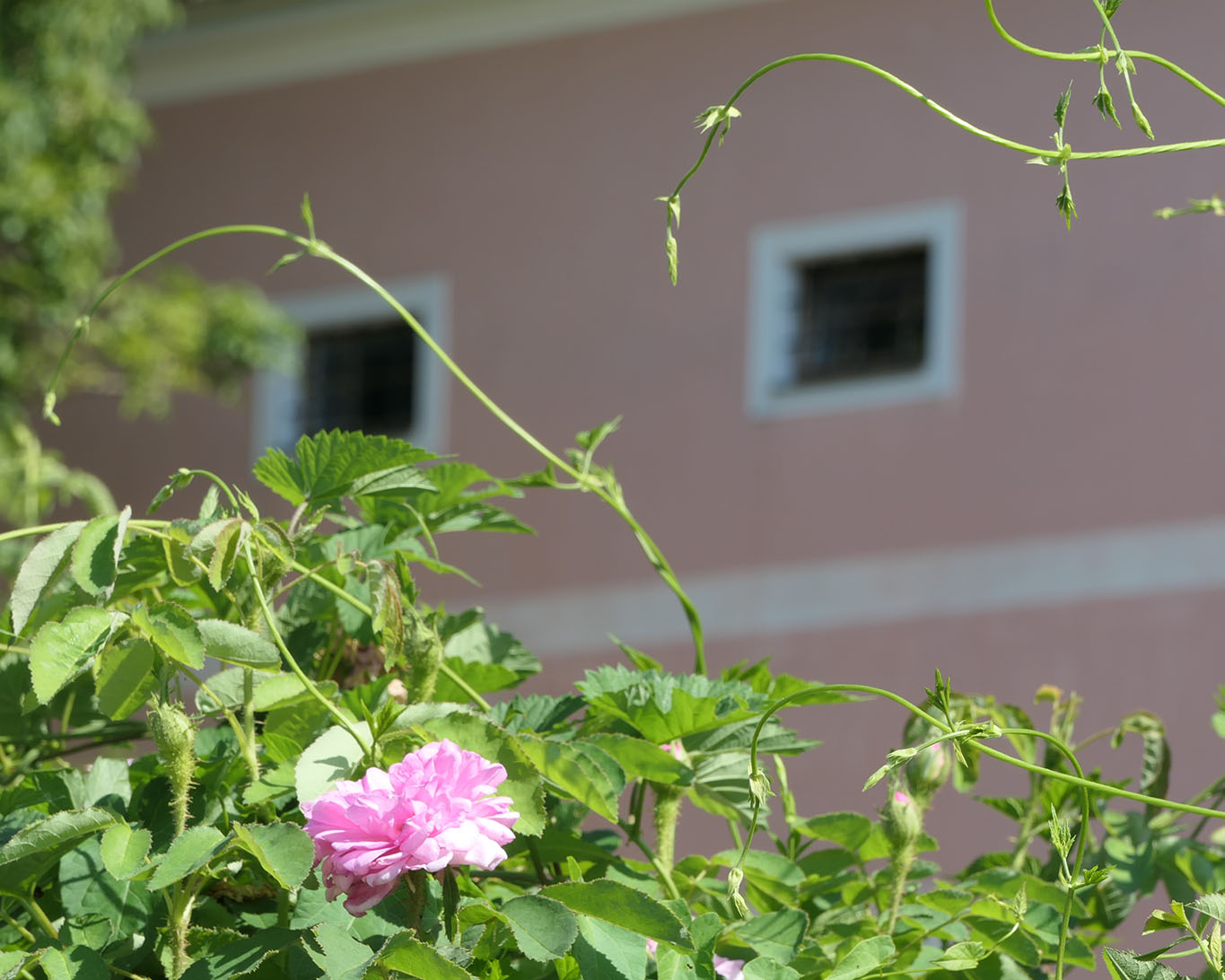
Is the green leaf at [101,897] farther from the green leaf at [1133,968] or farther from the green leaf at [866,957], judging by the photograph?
the green leaf at [1133,968]

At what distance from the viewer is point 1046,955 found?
1.14 metres

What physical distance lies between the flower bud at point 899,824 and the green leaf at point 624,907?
0.22 m

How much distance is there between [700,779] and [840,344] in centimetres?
728

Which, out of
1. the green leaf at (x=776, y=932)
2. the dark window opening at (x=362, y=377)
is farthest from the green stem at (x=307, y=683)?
the dark window opening at (x=362, y=377)

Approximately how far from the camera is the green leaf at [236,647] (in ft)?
3.34

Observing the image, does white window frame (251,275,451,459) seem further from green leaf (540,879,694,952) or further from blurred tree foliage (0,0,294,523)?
green leaf (540,879,694,952)

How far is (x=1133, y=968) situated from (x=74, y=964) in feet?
1.70

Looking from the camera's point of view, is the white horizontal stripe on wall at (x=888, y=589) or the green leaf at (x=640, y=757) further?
the white horizontal stripe on wall at (x=888, y=589)

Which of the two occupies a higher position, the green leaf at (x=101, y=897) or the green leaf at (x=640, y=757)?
the green leaf at (x=640, y=757)

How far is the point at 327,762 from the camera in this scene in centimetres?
100

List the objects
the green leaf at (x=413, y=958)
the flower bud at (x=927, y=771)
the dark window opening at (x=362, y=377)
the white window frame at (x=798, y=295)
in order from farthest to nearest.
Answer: the dark window opening at (x=362, y=377), the white window frame at (x=798, y=295), the flower bud at (x=927, y=771), the green leaf at (x=413, y=958)

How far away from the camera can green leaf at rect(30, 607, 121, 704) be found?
0.96 metres

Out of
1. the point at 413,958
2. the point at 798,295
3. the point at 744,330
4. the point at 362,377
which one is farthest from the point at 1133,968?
the point at 362,377

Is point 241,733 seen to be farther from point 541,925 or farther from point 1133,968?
point 1133,968
